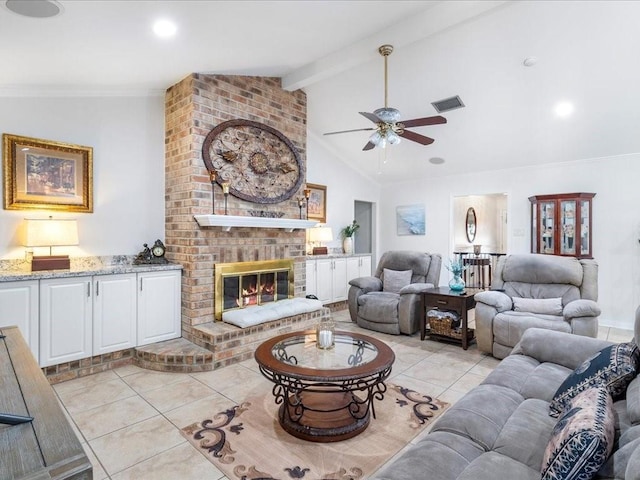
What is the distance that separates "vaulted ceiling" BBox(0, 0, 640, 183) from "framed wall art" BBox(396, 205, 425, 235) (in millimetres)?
1866

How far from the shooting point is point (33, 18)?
2.35 m

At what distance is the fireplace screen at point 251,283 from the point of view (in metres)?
4.08

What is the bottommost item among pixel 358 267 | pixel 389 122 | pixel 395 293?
pixel 395 293

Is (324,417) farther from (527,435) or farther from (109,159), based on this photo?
(109,159)

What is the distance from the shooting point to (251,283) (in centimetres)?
443

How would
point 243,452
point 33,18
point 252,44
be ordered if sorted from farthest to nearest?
1. point 252,44
2. point 33,18
3. point 243,452

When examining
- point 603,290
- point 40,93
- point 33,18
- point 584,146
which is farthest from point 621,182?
point 40,93

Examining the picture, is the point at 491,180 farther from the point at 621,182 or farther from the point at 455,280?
the point at 455,280

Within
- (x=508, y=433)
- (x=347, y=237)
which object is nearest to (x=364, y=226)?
(x=347, y=237)

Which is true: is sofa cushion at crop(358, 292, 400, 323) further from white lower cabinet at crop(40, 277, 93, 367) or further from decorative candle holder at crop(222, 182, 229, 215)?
white lower cabinet at crop(40, 277, 93, 367)

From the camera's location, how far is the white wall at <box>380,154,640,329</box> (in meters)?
4.91

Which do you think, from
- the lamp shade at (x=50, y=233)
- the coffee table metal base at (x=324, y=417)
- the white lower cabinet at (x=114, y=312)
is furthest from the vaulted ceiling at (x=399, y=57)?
the coffee table metal base at (x=324, y=417)

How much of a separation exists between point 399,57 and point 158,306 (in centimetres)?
382

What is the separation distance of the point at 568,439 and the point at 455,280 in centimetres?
342
